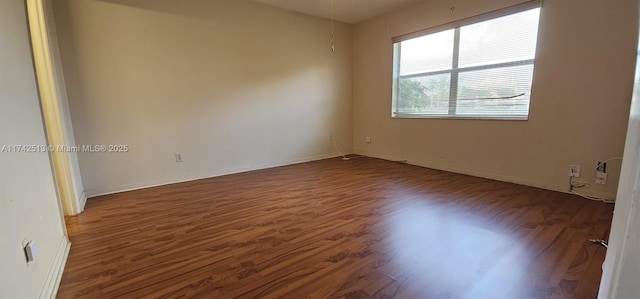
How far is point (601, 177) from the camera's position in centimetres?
264

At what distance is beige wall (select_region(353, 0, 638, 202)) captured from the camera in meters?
2.50

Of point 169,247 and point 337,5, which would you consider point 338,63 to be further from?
point 169,247

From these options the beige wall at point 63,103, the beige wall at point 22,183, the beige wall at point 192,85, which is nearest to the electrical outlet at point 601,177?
the beige wall at point 192,85

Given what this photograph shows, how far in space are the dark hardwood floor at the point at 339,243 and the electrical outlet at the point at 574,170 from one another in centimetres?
28

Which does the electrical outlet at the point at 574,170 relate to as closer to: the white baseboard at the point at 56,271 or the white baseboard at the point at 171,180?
the white baseboard at the point at 171,180

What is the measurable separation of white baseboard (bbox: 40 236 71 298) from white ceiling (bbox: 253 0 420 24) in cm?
359

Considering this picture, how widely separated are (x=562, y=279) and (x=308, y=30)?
14.3 feet

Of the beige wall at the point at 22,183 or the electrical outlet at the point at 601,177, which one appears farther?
the electrical outlet at the point at 601,177

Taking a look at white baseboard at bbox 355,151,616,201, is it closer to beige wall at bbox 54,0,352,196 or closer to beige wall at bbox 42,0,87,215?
beige wall at bbox 54,0,352,196

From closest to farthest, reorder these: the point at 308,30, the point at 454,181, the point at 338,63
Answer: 1. the point at 454,181
2. the point at 308,30
3. the point at 338,63

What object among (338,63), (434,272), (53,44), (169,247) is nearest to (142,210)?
(169,247)

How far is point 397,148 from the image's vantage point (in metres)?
4.62

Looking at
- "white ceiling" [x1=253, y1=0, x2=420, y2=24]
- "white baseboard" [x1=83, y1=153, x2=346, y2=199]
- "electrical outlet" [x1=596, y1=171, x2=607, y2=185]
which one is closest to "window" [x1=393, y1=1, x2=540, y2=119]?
"white ceiling" [x1=253, y1=0, x2=420, y2=24]

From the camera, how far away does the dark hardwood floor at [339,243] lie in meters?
1.43
